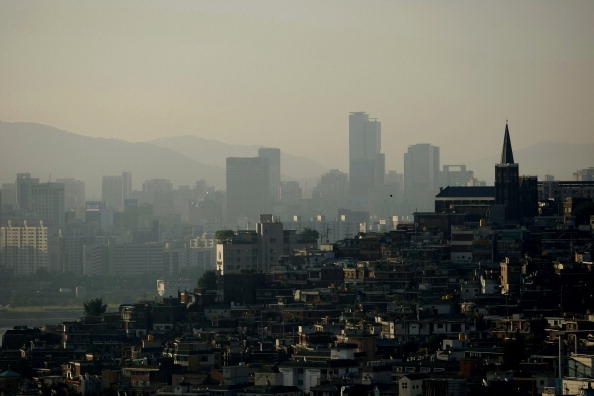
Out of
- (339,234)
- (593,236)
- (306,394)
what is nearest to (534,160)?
(339,234)

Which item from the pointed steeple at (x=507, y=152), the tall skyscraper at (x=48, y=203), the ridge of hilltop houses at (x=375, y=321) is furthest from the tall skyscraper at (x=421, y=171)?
the pointed steeple at (x=507, y=152)

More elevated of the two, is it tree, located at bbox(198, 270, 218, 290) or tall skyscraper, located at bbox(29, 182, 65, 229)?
tall skyscraper, located at bbox(29, 182, 65, 229)

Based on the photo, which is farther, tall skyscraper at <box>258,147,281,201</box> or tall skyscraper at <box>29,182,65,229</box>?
tall skyscraper at <box>258,147,281,201</box>

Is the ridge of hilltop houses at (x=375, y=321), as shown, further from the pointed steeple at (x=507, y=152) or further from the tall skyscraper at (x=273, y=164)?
the tall skyscraper at (x=273, y=164)

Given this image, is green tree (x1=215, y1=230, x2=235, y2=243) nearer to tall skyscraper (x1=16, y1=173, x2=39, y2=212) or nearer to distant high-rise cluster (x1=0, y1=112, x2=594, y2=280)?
distant high-rise cluster (x1=0, y1=112, x2=594, y2=280)

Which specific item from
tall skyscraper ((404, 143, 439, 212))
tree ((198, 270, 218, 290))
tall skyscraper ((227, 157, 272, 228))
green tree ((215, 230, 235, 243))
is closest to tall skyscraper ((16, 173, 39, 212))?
tall skyscraper ((227, 157, 272, 228))

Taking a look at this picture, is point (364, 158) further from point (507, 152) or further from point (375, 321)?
point (375, 321)
